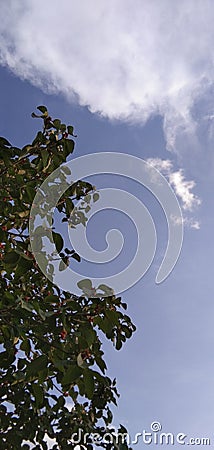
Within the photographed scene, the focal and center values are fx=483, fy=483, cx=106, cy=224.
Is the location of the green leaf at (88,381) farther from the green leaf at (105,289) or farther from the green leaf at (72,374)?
the green leaf at (105,289)

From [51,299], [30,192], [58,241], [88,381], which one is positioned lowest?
[88,381]

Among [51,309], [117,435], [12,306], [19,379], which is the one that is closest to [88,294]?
[51,309]

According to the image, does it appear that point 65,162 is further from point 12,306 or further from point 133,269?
point 12,306

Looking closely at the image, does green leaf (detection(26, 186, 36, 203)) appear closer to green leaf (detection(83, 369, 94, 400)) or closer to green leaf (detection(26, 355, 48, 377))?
green leaf (detection(26, 355, 48, 377))

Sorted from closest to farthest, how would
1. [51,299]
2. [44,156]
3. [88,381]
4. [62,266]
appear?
[88,381] < [51,299] < [44,156] < [62,266]

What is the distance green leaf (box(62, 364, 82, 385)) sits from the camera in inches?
80.0

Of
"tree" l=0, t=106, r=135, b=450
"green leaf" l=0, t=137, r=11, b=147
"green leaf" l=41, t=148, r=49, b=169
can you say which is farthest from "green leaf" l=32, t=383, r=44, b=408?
"green leaf" l=0, t=137, r=11, b=147

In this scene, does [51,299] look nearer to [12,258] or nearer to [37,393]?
[12,258]

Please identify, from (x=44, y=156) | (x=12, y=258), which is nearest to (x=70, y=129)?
(x=44, y=156)

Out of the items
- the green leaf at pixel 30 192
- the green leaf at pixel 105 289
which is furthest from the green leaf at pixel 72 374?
the green leaf at pixel 30 192

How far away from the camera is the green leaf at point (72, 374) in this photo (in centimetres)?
203

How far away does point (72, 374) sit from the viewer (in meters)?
2.04

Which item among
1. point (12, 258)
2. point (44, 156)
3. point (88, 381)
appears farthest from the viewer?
point (44, 156)

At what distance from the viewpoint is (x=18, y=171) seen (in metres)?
3.38
